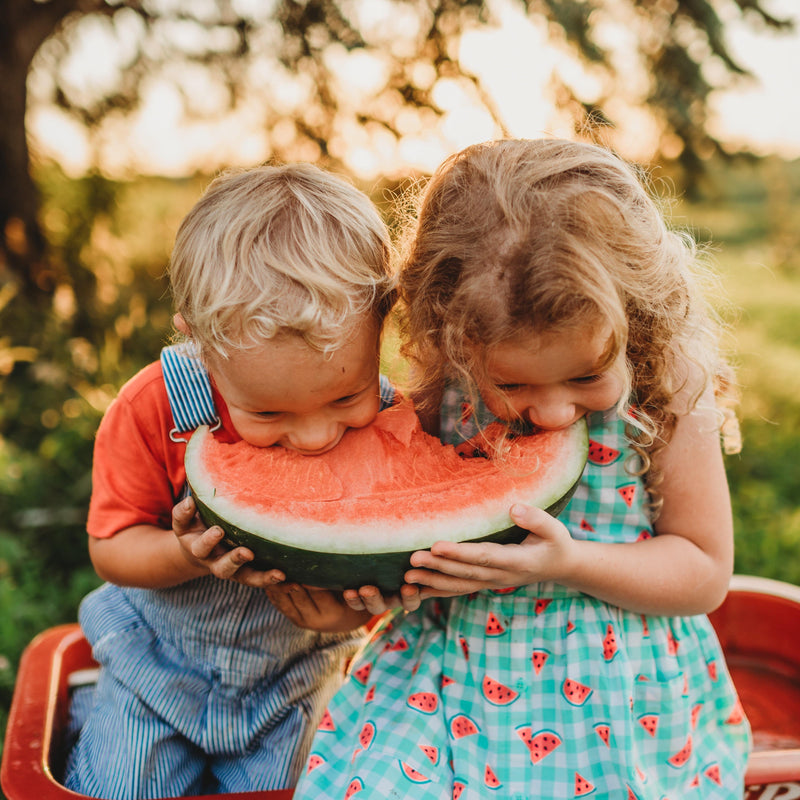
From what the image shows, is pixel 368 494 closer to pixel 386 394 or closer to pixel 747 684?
pixel 386 394

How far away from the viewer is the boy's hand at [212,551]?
1.29m

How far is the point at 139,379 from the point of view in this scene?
1564 millimetres

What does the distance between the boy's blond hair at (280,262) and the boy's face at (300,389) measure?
3cm

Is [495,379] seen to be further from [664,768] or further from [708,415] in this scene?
[664,768]

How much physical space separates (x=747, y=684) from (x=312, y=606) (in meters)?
1.31

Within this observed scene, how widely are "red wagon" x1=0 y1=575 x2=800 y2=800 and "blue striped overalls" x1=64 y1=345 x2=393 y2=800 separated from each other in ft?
0.45

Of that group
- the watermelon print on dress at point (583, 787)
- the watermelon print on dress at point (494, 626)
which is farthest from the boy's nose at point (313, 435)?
the watermelon print on dress at point (583, 787)

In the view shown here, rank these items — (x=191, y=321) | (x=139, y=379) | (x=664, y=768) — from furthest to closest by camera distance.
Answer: (x=139, y=379) → (x=664, y=768) → (x=191, y=321)

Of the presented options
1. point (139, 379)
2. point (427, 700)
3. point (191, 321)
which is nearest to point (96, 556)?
point (139, 379)

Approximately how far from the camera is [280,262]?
1262mm

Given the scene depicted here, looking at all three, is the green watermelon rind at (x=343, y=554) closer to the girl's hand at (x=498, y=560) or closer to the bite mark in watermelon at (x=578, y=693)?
the girl's hand at (x=498, y=560)

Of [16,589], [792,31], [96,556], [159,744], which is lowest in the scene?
[16,589]

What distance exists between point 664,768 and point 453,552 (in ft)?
2.18

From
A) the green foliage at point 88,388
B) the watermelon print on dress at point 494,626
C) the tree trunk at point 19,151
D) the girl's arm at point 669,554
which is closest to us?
the girl's arm at point 669,554
